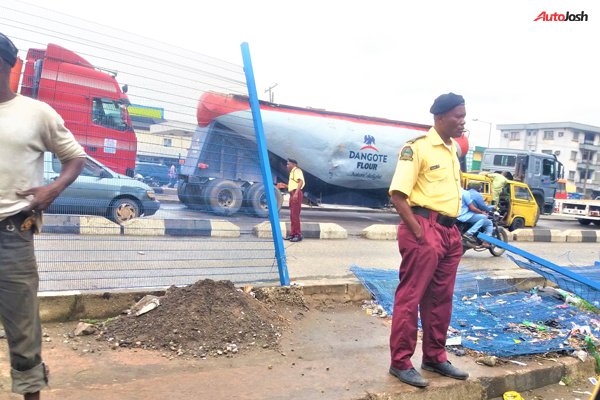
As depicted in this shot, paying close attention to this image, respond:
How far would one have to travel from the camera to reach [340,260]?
769 centimetres

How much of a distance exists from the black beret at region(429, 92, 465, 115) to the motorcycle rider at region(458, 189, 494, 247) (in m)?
5.90

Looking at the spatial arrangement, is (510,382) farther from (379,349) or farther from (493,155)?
(493,155)

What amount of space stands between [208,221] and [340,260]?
364 cm

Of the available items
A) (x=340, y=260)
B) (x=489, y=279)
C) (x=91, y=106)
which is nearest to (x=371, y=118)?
(x=340, y=260)

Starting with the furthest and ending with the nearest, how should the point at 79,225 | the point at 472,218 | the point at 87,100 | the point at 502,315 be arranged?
the point at 472,218, the point at 502,315, the point at 87,100, the point at 79,225

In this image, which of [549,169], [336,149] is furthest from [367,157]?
[549,169]

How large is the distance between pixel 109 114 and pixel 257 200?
5.18 feet

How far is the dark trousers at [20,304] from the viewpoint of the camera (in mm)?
2068

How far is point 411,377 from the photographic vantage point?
3.00 meters

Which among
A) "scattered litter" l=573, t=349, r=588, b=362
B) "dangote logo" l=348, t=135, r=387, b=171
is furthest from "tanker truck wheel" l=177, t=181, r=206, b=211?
"dangote logo" l=348, t=135, r=387, b=171

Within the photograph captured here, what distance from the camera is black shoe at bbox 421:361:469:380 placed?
3.17 m

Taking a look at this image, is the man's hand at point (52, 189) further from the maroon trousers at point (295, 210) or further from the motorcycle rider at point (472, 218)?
the motorcycle rider at point (472, 218)

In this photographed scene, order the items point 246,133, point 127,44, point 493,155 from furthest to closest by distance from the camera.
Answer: point 493,155 → point 246,133 → point 127,44

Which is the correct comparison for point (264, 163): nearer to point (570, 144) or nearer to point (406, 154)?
point (406, 154)
